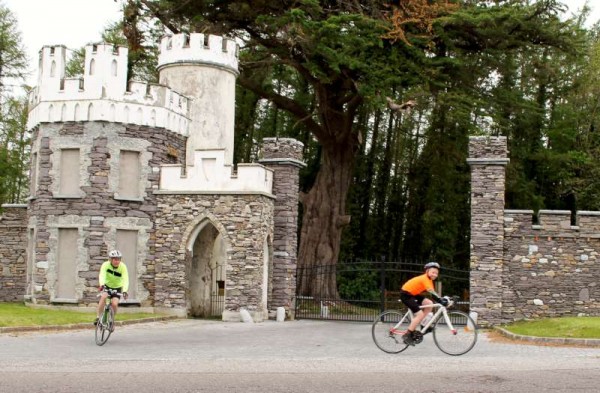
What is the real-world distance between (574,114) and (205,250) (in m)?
20.5

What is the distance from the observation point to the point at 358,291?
3136cm

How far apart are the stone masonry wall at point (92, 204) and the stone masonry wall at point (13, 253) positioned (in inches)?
146

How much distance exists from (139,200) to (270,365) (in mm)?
10883

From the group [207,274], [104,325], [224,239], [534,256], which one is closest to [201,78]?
[224,239]

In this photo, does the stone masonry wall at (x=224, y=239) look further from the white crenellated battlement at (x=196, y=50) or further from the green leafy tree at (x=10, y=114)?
the green leafy tree at (x=10, y=114)

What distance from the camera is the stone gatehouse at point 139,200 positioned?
20812 millimetres

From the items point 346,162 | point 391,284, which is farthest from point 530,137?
point 346,162

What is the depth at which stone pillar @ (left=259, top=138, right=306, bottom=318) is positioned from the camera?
72.0ft

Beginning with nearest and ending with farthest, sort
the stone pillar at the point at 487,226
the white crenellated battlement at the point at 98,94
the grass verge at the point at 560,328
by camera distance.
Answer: the grass verge at the point at 560,328, the stone pillar at the point at 487,226, the white crenellated battlement at the point at 98,94

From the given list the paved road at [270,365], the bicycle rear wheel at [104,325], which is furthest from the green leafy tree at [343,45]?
the bicycle rear wheel at [104,325]

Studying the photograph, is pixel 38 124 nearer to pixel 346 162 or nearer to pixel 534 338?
pixel 346 162

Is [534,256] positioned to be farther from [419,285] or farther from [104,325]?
[104,325]

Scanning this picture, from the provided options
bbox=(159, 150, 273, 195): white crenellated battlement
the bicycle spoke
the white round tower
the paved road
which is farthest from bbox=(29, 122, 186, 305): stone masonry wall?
the bicycle spoke

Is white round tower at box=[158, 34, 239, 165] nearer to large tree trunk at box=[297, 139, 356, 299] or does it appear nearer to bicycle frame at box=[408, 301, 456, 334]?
large tree trunk at box=[297, 139, 356, 299]
